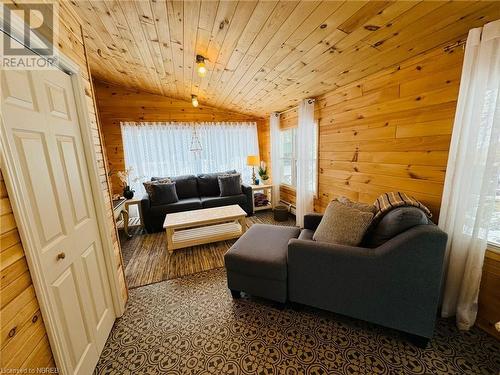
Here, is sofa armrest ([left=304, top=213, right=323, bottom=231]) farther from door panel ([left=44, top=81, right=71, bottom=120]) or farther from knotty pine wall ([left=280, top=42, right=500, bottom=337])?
door panel ([left=44, top=81, right=71, bottom=120])

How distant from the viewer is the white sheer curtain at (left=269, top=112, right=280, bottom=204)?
13.9 ft

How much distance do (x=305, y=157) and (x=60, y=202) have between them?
2931mm

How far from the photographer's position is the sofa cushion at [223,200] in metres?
3.83

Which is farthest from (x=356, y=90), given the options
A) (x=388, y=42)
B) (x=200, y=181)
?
(x=200, y=181)

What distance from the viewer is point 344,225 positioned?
166 cm

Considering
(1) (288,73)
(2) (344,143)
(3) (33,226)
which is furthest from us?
(2) (344,143)

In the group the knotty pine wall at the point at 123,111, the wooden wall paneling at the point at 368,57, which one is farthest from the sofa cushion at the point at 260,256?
the knotty pine wall at the point at 123,111

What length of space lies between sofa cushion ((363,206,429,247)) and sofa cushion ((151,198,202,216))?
2903mm

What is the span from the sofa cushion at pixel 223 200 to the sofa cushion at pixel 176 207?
0.43 ft

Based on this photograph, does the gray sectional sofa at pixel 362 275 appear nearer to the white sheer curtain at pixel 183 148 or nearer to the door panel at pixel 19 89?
the door panel at pixel 19 89

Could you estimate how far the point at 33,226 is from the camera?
961 millimetres

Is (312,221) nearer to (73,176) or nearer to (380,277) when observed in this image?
(380,277)

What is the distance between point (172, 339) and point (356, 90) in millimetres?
3040

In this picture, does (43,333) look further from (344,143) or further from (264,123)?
(264,123)
